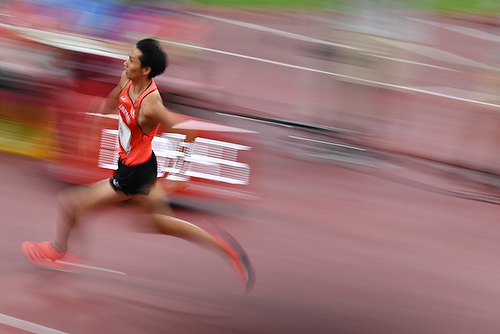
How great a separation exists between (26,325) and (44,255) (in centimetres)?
66

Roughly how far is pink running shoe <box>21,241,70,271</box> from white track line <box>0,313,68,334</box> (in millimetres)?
595

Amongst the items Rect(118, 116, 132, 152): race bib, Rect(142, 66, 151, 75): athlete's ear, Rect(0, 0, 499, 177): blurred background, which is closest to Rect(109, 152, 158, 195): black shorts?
Rect(118, 116, 132, 152): race bib

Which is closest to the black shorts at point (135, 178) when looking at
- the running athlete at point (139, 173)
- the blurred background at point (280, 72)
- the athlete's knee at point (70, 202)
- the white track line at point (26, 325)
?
the running athlete at point (139, 173)

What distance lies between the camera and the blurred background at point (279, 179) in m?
4.89

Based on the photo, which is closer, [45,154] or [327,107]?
[45,154]

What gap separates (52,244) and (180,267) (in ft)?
3.23

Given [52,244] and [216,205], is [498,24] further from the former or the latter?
[52,244]

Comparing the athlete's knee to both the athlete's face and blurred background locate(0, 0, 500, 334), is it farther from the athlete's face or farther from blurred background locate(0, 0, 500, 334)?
the athlete's face

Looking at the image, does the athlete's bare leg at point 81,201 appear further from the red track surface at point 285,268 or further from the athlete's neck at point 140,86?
the athlete's neck at point 140,86

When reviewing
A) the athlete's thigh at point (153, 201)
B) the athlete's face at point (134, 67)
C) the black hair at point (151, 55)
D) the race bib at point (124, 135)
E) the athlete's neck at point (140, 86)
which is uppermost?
the black hair at point (151, 55)

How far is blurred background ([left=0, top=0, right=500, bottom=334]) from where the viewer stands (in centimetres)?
489

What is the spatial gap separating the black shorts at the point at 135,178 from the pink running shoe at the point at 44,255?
2.55 feet

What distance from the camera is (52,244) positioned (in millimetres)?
4789

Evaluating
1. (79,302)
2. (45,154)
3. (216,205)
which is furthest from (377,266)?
(45,154)
